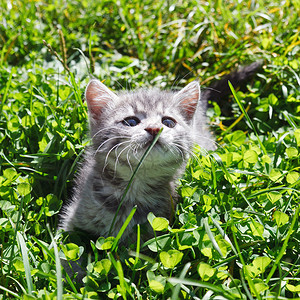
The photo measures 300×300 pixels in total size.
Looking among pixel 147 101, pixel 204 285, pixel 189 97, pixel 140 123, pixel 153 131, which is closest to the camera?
pixel 204 285

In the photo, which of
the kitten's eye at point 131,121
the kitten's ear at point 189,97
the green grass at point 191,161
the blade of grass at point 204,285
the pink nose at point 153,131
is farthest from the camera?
the kitten's ear at point 189,97

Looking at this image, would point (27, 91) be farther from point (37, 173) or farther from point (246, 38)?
point (246, 38)

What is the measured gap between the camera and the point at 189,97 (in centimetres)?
205

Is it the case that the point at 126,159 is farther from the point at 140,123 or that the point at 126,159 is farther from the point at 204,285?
the point at 204,285

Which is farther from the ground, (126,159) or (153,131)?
(153,131)

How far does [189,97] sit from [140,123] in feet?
1.42

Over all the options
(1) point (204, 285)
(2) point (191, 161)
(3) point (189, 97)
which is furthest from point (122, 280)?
(3) point (189, 97)

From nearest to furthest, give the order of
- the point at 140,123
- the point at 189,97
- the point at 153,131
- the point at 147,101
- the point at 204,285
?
1. the point at 204,285
2. the point at 153,131
3. the point at 140,123
4. the point at 147,101
5. the point at 189,97

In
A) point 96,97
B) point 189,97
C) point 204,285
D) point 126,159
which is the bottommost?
point 204,285

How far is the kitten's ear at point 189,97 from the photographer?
2.04 meters

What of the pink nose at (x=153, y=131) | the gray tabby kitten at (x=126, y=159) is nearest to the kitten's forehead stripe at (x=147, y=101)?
the gray tabby kitten at (x=126, y=159)

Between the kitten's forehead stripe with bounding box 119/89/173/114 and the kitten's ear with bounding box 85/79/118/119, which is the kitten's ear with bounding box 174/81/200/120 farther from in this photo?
the kitten's ear with bounding box 85/79/118/119

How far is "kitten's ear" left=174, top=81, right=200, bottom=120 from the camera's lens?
2039 mm

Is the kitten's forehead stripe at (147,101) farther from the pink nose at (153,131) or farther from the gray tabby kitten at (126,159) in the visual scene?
the pink nose at (153,131)
